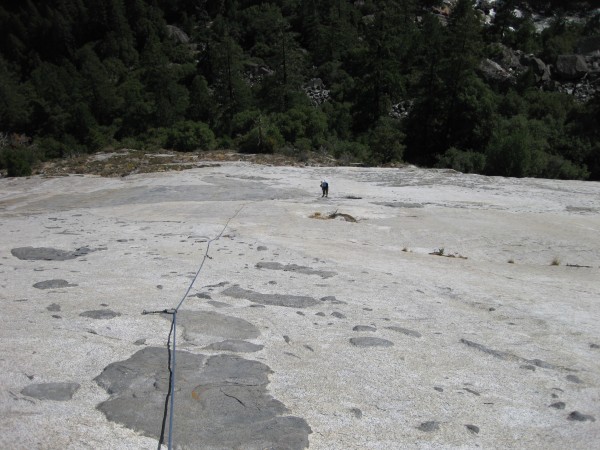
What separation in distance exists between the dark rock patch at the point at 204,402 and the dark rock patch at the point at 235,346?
0.69 feet

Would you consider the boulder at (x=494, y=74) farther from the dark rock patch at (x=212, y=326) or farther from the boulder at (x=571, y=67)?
the dark rock patch at (x=212, y=326)

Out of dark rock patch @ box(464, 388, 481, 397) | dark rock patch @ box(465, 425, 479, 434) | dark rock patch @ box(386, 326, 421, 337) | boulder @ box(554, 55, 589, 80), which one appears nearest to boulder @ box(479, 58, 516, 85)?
boulder @ box(554, 55, 589, 80)

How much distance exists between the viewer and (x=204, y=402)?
3.79m

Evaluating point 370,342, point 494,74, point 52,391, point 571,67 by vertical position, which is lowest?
point 370,342

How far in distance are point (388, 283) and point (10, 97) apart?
65788 millimetres

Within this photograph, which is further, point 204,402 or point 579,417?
point 579,417

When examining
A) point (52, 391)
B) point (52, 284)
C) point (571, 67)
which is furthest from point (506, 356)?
point (571, 67)

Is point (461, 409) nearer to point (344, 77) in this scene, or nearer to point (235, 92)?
point (235, 92)

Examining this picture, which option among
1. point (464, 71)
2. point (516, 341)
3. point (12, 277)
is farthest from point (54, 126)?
point (516, 341)

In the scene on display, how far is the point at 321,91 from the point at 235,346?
184 ft

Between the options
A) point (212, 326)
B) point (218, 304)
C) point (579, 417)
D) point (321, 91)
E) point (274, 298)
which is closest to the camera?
point (579, 417)

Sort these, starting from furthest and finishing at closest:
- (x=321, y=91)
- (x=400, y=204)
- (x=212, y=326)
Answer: (x=321, y=91) < (x=400, y=204) < (x=212, y=326)

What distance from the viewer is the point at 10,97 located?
58.9 m

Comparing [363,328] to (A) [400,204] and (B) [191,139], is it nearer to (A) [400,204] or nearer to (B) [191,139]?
(A) [400,204]
